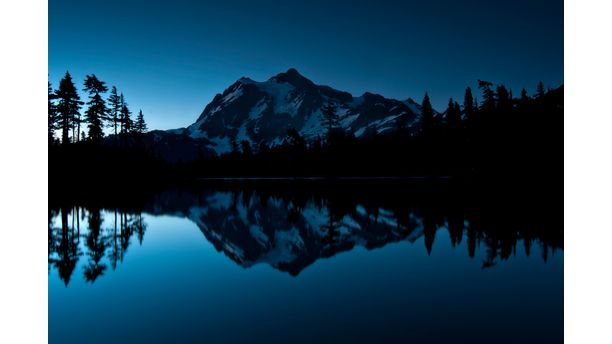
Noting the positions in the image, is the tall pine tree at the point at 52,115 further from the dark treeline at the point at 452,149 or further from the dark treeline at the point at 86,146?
the dark treeline at the point at 452,149

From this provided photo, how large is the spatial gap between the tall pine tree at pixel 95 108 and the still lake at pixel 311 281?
41.6 meters

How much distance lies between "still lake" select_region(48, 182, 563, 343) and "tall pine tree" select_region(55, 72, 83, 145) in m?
35.0

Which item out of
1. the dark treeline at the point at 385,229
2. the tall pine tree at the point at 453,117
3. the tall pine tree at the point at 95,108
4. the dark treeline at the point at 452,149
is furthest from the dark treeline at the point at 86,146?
the tall pine tree at the point at 453,117

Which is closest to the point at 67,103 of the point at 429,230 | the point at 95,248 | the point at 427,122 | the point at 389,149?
the point at 95,248

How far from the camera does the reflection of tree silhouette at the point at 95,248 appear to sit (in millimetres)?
9824

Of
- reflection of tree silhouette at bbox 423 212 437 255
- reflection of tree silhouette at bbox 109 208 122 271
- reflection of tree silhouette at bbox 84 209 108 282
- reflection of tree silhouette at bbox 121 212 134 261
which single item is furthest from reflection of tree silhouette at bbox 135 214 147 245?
reflection of tree silhouette at bbox 423 212 437 255

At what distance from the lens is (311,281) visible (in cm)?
902

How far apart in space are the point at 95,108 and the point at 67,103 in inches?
332

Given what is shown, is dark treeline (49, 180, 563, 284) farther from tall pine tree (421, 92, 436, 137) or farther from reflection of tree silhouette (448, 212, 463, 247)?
tall pine tree (421, 92, 436, 137)

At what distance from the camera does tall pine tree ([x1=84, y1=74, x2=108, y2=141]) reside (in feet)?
174
